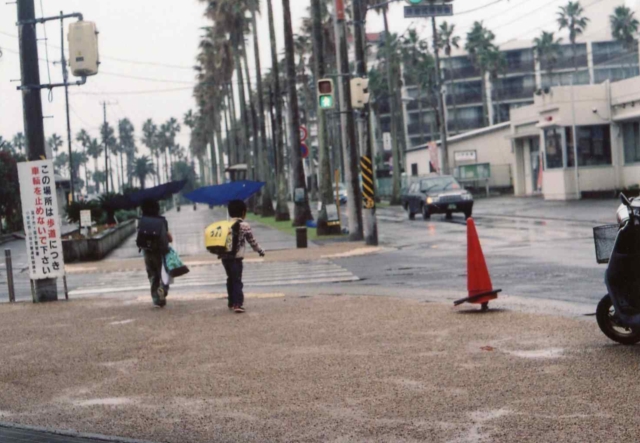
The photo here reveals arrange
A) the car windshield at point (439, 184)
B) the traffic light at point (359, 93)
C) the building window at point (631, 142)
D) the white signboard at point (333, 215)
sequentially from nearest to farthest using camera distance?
the traffic light at point (359, 93) → the white signboard at point (333, 215) → the car windshield at point (439, 184) → the building window at point (631, 142)

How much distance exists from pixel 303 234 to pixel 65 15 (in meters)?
13.1

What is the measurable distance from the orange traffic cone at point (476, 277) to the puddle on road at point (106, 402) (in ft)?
18.0

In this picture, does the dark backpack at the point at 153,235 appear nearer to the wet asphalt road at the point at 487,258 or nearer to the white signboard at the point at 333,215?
the wet asphalt road at the point at 487,258

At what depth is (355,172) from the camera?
92.7 feet

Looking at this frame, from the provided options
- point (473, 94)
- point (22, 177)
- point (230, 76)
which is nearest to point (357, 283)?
point (22, 177)

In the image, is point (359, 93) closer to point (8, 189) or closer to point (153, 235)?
point (153, 235)

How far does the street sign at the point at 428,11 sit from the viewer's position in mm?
22031

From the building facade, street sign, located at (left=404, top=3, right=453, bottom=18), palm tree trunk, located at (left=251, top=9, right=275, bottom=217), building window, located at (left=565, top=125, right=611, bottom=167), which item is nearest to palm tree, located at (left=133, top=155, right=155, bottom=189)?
the building facade

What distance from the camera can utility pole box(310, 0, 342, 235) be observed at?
33.2m

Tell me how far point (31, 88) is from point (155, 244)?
12.6 ft

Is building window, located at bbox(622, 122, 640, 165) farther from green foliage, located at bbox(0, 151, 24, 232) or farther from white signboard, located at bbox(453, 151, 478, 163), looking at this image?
green foliage, located at bbox(0, 151, 24, 232)

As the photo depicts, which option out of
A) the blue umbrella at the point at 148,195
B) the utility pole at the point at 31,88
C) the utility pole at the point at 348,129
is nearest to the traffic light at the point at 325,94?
the utility pole at the point at 348,129

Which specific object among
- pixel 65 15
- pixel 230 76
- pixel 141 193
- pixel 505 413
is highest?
pixel 230 76

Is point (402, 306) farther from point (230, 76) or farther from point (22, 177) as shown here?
point (230, 76)
